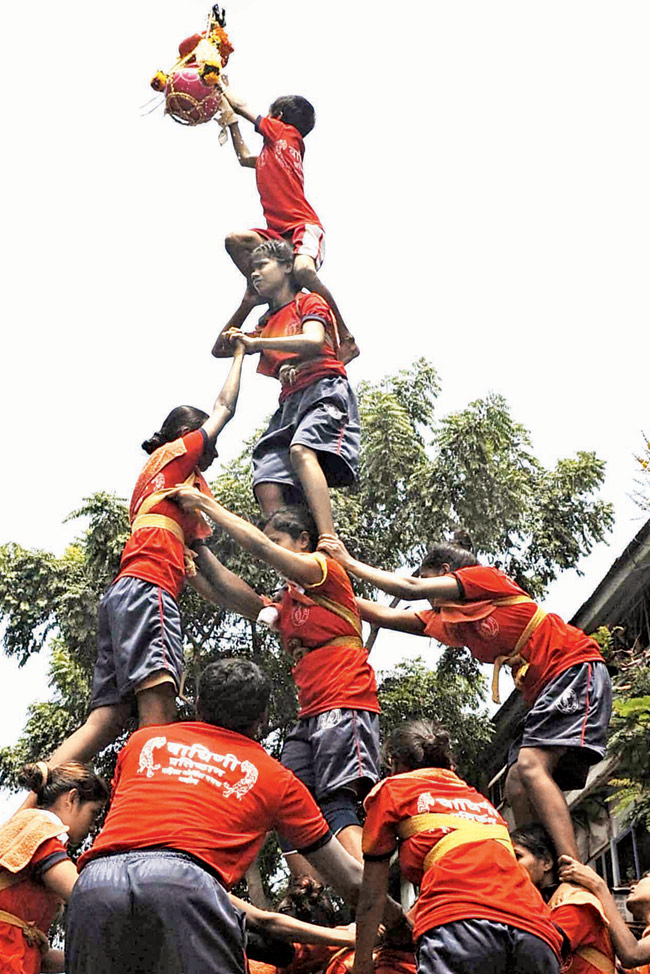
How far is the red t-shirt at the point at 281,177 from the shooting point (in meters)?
9.41

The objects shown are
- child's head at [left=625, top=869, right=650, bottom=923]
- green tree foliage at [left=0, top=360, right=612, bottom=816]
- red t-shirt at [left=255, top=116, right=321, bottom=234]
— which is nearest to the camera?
child's head at [left=625, top=869, right=650, bottom=923]

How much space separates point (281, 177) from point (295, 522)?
2980mm

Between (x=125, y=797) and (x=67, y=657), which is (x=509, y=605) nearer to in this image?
(x=125, y=797)

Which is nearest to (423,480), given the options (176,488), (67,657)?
(67,657)

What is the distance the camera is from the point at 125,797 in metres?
4.70

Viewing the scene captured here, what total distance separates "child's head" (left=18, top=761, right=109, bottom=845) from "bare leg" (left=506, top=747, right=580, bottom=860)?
6.92 feet

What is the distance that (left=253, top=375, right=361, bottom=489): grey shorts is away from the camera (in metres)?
8.30

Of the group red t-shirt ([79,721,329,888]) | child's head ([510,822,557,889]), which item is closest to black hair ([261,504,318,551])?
child's head ([510,822,557,889])

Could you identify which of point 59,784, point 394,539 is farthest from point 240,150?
point 394,539

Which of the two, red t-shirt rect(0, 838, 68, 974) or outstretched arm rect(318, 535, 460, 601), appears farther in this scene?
outstretched arm rect(318, 535, 460, 601)

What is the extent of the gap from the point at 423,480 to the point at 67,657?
586 centimetres

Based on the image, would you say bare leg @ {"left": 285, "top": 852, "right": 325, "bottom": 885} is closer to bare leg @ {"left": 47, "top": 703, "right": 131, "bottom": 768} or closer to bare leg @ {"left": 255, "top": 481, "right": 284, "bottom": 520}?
bare leg @ {"left": 47, "top": 703, "right": 131, "bottom": 768}

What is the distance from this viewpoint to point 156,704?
22.7ft

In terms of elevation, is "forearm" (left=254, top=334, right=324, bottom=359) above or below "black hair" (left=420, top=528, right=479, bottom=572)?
above
